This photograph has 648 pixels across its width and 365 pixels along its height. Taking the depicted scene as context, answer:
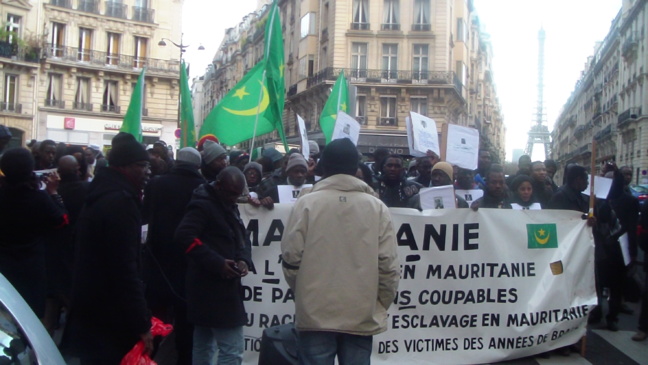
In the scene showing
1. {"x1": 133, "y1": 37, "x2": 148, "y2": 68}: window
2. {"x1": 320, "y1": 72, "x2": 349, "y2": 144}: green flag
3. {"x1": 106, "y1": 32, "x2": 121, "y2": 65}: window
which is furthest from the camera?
{"x1": 133, "y1": 37, "x2": 148, "y2": 68}: window

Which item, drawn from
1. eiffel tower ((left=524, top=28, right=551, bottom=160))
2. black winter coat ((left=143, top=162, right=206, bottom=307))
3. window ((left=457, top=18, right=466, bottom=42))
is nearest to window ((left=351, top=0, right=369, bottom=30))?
window ((left=457, top=18, right=466, bottom=42))

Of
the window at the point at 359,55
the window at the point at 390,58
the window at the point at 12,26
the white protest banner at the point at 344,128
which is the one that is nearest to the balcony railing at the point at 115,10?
the window at the point at 12,26

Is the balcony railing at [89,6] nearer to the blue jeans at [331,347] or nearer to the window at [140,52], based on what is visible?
the window at [140,52]

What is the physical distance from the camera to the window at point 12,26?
1478 inches

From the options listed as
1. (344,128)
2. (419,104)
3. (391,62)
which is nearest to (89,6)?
(391,62)

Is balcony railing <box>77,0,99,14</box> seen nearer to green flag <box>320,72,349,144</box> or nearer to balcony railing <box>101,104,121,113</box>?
balcony railing <box>101,104,121,113</box>

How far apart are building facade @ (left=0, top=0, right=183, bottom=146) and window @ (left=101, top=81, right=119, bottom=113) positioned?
0.06m

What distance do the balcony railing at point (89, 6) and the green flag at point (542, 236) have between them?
129 feet

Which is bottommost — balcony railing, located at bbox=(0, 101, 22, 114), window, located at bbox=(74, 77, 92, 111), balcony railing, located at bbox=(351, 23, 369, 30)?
balcony railing, located at bbox=(0, 101, 22, 114)

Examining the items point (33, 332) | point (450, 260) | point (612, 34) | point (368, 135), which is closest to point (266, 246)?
point (450, 260)

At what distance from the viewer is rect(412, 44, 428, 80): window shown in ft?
131

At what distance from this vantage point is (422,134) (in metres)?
8.80

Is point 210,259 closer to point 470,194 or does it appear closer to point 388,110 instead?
point 470,194

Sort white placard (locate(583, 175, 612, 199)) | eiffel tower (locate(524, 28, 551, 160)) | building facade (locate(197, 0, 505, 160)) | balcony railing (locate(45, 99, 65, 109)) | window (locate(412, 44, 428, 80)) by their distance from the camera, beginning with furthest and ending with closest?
eiffel tower (locate(524, 28, 551, 160))
window (locate(412, 44, 428, 80))
building facade (locate(197, 0, 505, 160))
balcony railing (locate(45, 99, 65, 109))
white placard (locate(583, 175, 612, 199))
